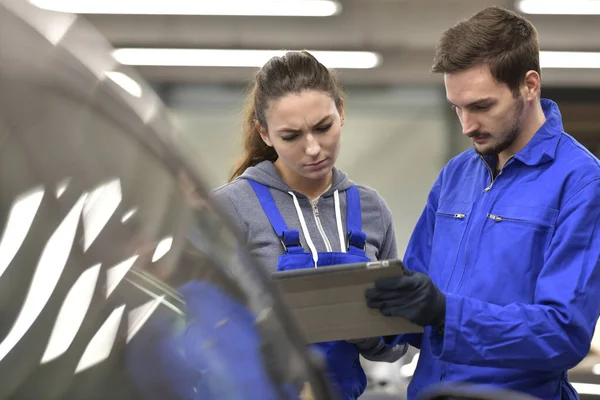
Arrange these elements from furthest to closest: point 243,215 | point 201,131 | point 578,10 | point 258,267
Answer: point 201,131
point 578,10
point 243,215
point 258,267

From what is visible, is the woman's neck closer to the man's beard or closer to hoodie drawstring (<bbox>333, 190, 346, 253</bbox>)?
hoodie drawstring (<bbox>333, 190, 346, 253</bbox>)

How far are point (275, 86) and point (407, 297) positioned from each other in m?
0.68

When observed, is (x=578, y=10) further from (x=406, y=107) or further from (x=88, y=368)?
(x=88, y=368)

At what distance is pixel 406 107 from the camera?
7.97m

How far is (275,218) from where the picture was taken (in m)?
2.07

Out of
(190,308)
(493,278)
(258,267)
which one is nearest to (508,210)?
(493,278)

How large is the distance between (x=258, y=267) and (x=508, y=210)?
34.5 inches

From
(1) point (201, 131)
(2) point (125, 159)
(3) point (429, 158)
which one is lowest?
(3) point (429, 158)

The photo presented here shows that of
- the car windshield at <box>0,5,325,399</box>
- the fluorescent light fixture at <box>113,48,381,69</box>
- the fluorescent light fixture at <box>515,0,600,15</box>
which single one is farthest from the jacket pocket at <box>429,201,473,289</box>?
the fluorescent light fixture at <box>113,48,381,69</box>

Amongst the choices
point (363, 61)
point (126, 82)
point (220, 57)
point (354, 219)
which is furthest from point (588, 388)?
point (220, 57)

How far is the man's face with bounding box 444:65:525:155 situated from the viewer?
74.4 inches

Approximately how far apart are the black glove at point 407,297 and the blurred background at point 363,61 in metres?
5.15

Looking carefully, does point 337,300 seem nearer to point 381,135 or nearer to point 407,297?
point 407,297

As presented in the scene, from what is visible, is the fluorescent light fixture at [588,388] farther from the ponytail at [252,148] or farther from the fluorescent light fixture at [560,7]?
the fluorescent light fixture at [560,7]
